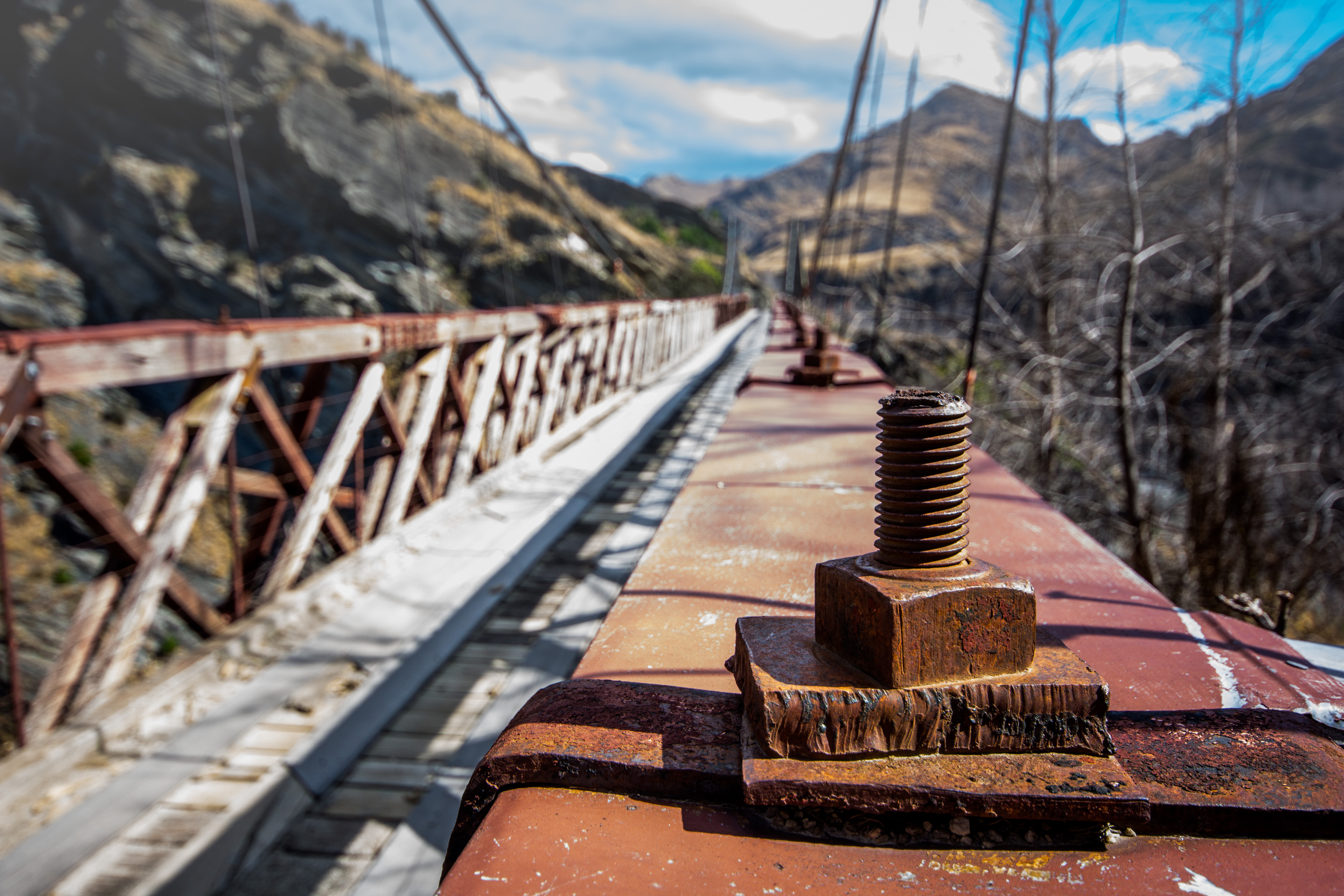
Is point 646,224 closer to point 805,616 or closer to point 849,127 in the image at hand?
point 849,127

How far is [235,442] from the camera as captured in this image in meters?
3.03

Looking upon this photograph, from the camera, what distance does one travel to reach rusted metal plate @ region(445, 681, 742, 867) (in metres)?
0.61

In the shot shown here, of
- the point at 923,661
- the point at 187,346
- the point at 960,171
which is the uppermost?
the point at 960,171

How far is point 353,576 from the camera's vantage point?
304 cm

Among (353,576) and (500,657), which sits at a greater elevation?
(353,576)

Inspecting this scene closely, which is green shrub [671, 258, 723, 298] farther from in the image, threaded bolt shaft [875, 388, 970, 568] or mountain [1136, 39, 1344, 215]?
threaded bolt shaft [875, 388, 970, 568]

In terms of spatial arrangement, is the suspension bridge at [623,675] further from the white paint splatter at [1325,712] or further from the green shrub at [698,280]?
the green shrub at [698,280]

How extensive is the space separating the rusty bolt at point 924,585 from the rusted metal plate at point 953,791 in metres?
0.08

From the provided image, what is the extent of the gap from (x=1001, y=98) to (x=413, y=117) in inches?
1457

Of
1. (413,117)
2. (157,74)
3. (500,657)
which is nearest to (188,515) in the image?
(500,657)

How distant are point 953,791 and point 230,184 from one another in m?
43.0

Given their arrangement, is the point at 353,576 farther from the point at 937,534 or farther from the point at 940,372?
the point at 940,372

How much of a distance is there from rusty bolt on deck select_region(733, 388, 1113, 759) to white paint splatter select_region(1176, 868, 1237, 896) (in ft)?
0.35

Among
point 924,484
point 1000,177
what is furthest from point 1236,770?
point 1000,177
